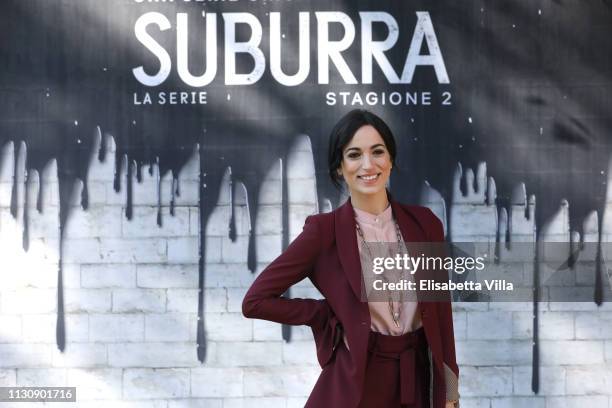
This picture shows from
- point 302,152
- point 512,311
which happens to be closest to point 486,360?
point 512,311

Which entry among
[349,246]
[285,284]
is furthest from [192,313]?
[349,246]

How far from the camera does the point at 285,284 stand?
3092mm

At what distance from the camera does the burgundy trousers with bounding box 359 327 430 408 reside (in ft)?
9.71

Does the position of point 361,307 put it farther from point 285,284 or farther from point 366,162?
point 366,162

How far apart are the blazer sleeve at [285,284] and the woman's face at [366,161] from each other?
0.62ft

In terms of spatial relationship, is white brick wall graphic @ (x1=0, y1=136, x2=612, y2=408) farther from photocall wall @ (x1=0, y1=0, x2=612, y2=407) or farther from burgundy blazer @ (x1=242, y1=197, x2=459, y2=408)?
burgundy blazer @ (x1=242, y1=197, x2=459, y2=408)

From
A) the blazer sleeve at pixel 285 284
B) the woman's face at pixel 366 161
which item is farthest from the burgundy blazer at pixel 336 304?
the woman's face at pixel 366 161

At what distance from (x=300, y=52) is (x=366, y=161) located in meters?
2.35

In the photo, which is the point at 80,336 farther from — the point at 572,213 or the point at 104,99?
the point at 572,213

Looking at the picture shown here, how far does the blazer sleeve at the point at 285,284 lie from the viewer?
3059 millimetres

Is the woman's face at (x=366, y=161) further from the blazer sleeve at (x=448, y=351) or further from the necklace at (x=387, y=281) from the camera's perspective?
the blazer sleeve at (x=448, y=351)

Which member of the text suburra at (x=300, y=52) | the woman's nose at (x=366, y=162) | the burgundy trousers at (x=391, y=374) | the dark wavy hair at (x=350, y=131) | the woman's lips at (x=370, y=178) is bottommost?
the burgundy trousers at (x=391, y=374)

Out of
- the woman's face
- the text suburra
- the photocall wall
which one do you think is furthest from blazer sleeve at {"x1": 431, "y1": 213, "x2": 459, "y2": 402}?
the text suburra

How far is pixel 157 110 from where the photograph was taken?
5324 millimetres
